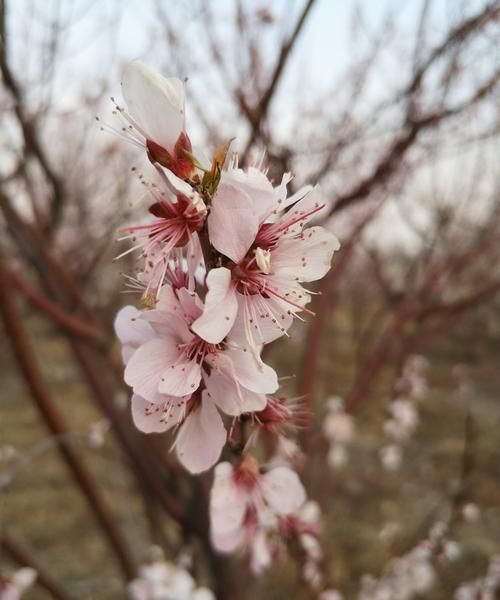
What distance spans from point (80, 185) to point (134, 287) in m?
2.61

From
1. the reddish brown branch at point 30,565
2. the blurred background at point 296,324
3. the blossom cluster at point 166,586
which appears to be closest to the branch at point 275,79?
the blurred background at point 296,324

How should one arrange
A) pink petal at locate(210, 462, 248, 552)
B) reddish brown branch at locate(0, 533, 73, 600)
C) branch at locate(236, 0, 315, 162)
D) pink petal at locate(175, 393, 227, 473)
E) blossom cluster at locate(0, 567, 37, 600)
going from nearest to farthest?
pink petal at locate(175, 393, 227, 473)
pink petal at locate(210, 462, 248, 552)
branch at locate(236, 0, 315, 162)
blossom cluster at locate(0, 567, 37, 600)
reddish brown branch at locate(0, 533, 73, 600)

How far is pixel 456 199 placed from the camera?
8.64ft

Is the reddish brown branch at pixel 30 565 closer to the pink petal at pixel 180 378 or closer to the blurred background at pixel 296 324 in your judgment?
the blurred background at pixel 296 324

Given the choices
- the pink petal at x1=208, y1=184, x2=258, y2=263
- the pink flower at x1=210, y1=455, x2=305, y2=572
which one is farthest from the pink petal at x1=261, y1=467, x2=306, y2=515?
the pink petal at x1=208, y1=184, x2=258, y2=263

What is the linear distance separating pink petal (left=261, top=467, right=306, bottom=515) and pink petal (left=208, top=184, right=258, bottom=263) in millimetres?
390

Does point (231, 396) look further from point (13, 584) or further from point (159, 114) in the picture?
point (13, 584)

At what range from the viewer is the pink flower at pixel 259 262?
490mm

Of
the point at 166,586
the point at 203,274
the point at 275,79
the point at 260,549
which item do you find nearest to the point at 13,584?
the point at 166,586

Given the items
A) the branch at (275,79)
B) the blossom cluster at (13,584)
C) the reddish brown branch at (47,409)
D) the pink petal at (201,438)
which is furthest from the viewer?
the reddish brown branch at (47,409)

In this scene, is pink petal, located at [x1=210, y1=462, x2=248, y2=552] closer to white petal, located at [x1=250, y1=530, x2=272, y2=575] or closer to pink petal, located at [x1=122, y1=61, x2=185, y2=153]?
white petal, located at [x1=250, y1=530, x2=272, y2=575]

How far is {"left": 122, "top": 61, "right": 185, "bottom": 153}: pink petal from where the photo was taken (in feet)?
1.63

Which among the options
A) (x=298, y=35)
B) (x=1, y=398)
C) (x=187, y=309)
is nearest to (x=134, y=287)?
(x=187, y=309)

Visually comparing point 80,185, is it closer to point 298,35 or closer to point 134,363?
point 298,35
